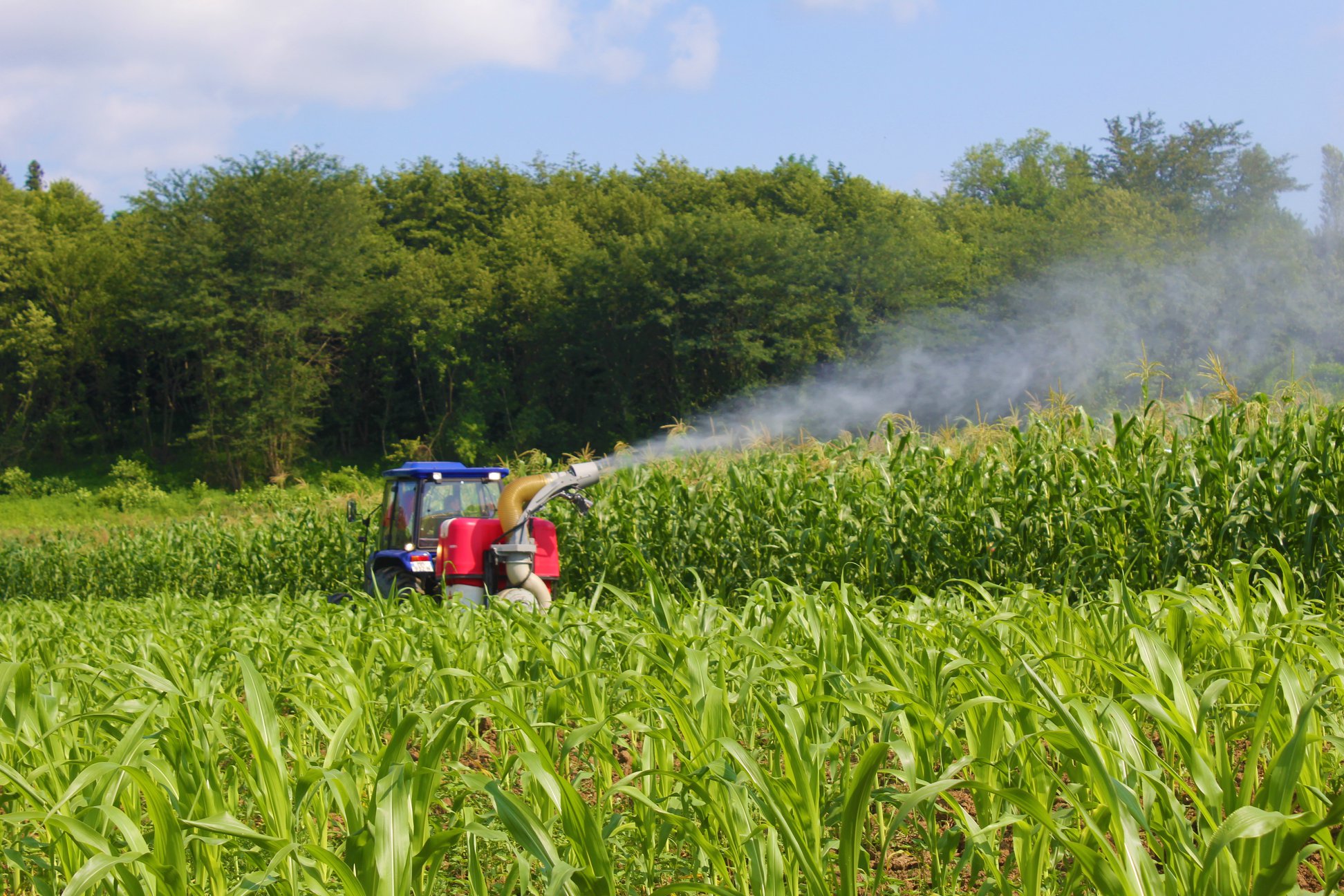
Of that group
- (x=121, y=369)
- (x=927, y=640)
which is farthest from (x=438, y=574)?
(x=121, y=369)

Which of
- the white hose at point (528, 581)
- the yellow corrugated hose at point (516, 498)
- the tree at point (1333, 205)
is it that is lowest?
the white hose at point (528, 581)

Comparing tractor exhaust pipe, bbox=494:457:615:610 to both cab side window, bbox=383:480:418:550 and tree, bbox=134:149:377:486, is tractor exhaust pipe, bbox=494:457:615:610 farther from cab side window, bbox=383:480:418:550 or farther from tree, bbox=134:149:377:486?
tree, bbox=134:149:377:486

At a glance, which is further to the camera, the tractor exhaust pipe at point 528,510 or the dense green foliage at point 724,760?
the tractor exhaust pipe at point 528,510

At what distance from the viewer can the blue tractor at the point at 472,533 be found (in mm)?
7680

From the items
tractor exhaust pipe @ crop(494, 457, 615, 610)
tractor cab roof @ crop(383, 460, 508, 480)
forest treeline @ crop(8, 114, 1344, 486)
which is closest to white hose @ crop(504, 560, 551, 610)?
tractor exhaust pipe @ crop(494, 457, 615, 610)

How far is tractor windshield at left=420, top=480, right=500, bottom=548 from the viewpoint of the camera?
916 cm

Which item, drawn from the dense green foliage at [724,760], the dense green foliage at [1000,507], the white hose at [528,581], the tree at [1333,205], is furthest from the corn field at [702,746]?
the tree at [1333,205]

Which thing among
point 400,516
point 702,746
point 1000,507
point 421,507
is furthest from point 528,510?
point 702,746

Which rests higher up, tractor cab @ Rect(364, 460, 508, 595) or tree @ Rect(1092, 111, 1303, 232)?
tree @ Rect(1092, 111, 1303, 232)

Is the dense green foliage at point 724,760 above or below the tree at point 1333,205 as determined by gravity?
below

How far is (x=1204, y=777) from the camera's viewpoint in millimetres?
1788

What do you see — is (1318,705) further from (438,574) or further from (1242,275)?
(1242,275)

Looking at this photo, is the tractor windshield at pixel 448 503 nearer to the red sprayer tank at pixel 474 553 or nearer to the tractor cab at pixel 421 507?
the tractor cab at pixel 421 507

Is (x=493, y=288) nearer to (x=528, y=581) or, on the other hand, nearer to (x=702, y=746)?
(x=528, y=581)
